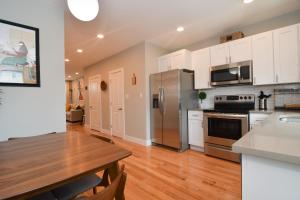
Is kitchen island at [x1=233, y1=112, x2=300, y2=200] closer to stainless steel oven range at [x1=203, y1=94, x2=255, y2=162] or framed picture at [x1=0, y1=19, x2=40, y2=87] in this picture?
stainless steel oven range at [x1=203, y1=94, x2=255, y2=162]

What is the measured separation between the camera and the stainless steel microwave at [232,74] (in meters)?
2.71

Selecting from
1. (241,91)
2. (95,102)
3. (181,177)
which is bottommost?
(181,177)

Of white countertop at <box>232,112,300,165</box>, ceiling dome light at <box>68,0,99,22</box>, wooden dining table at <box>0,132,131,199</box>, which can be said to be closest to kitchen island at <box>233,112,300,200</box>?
white countertop at <box>232,112,300,165</box>

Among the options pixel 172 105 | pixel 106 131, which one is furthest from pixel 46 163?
pixel 106 131

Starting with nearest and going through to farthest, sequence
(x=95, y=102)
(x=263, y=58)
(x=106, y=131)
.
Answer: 1. (x=263, y=58)
2. (x=106, y=131)
3. (x=95, y=102)

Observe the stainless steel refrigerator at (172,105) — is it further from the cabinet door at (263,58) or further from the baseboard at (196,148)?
the cabinet door at (263,58)

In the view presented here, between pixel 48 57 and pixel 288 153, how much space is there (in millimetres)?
2478

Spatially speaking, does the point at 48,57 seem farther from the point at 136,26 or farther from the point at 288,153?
the point at 288,153

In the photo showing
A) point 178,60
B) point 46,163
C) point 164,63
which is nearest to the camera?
point 46,163

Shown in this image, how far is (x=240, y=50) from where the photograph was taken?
2805 millimetres

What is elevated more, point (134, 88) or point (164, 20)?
point (164, 20)

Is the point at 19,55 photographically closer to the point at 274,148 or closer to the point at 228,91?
the point at 274,148

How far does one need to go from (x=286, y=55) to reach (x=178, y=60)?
72.3 inches

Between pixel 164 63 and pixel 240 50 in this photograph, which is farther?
pixel 164 63
